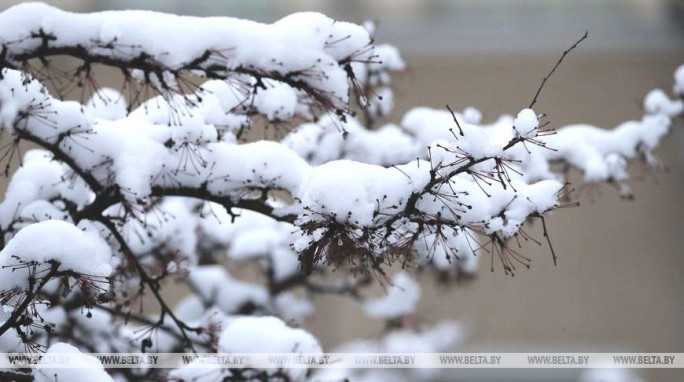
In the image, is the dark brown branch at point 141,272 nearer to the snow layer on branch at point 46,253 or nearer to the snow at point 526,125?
the snow layer on branch at point 46,253

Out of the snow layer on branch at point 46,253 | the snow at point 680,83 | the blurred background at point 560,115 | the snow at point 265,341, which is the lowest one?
the snow layer on branch at point 46,253

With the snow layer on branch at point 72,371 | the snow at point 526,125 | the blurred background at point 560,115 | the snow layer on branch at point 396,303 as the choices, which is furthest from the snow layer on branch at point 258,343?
the blurred background at point 560,115

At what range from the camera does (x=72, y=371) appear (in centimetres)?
198

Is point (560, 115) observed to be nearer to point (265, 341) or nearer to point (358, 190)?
point (265, 341)

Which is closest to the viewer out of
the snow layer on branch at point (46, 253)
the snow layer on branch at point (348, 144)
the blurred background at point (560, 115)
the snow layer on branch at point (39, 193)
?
the snow layer on branch at point (46, 253)

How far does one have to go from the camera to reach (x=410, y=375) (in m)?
6.14

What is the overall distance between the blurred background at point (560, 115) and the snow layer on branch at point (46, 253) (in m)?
5.42

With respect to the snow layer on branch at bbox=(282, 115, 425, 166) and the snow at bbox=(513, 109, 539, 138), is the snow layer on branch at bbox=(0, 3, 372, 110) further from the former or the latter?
the snow layer on branch at bbox=(282, 115, 425, 166)

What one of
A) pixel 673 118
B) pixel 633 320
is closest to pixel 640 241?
pixel 633 320

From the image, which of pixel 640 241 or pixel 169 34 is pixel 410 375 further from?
pixel 169 34

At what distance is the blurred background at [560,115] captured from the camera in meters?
7.57

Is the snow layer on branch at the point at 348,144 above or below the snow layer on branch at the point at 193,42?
above

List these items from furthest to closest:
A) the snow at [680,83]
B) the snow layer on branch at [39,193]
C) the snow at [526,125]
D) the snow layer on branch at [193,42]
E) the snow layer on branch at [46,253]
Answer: the snow at [680,83]
the snow layer on branch at [39,193]
the snow layer on branch at [193,42]
the snow layer on branch at [46,253]
the snow at [526,125]

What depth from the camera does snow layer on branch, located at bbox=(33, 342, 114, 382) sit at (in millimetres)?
1983
